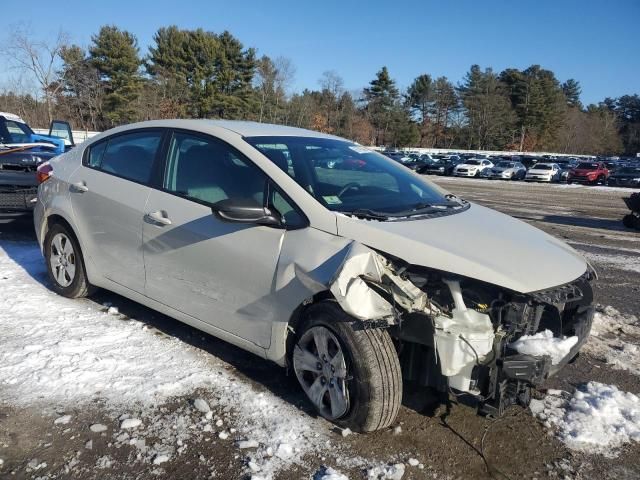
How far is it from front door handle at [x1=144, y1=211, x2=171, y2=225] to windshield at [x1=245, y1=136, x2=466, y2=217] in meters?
0.79

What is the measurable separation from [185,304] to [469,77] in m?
90.8

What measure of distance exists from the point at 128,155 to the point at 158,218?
0.89 meters

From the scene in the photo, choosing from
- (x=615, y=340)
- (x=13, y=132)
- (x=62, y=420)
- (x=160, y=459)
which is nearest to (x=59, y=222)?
(x=62, y=420)

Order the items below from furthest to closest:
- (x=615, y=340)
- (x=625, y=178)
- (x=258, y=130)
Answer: (x=625, y=178)
(x=615, y=340)
(x=258, y=130)

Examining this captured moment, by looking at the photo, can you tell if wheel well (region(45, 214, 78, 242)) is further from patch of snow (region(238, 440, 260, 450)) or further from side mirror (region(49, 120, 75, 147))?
side mirror (region(49, 120, 75, 147))

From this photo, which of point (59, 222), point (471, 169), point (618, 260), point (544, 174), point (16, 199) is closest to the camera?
point (59, 222)

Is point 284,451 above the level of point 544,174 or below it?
above

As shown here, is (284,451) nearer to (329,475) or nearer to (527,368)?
(329,475)

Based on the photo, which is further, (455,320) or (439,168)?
(439,168)

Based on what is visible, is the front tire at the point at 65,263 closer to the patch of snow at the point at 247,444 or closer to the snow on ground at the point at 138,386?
the snow on ground at the point at 138,386

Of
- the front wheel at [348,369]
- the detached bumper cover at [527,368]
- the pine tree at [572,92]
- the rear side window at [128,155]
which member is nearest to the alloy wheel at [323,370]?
the front wheel at [348,369]

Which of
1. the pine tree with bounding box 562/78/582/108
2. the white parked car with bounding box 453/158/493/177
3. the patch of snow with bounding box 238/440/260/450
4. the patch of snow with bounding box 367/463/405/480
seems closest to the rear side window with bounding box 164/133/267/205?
the patch of snow with bounding box 238/440/260/450

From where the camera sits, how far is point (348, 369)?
2846 mm

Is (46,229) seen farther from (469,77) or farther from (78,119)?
(469,77)
